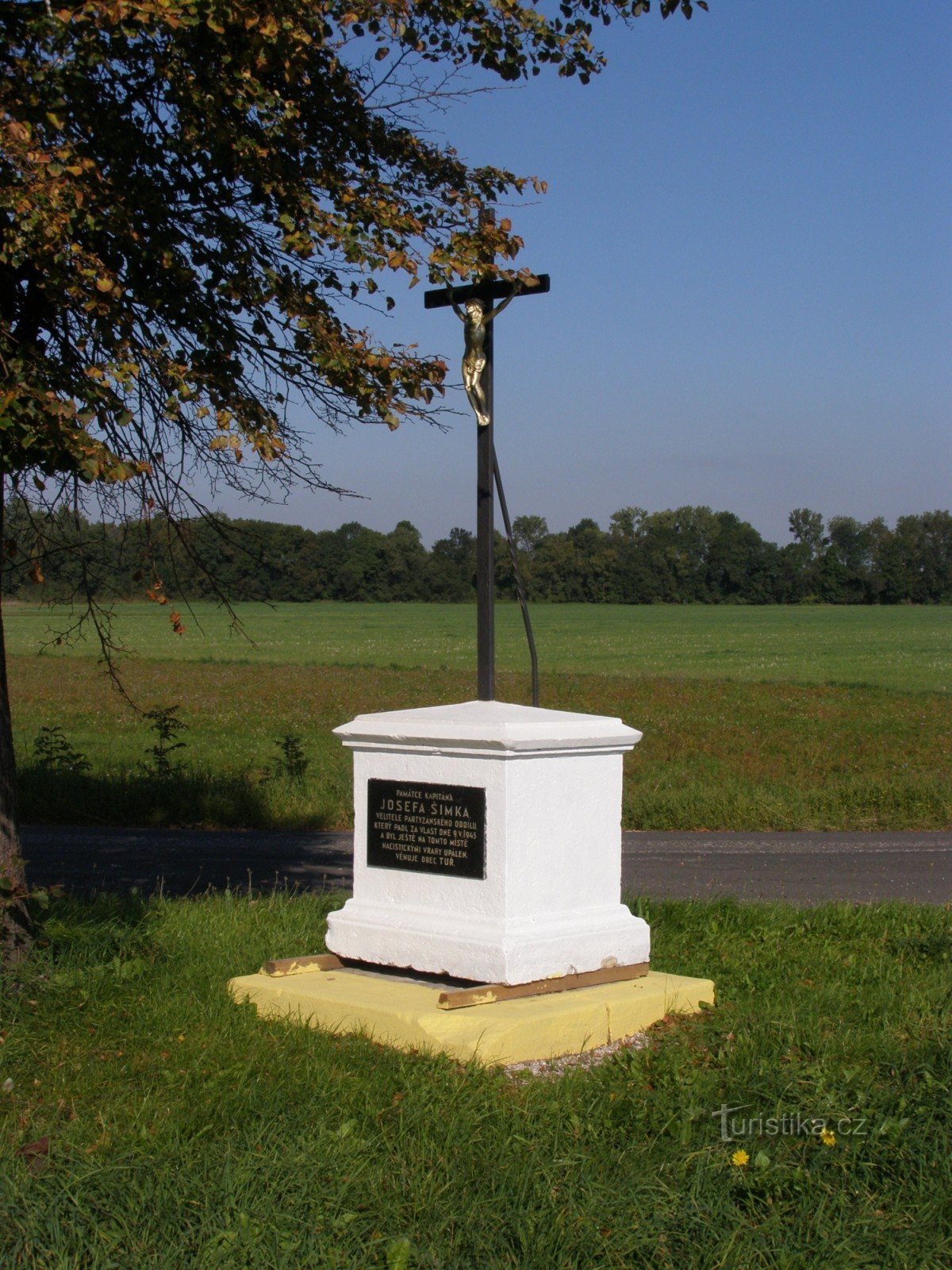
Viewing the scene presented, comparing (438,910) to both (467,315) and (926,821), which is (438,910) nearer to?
(467,315)

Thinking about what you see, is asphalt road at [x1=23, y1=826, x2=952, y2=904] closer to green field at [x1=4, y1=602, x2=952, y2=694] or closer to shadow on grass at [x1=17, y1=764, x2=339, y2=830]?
shadow on grass at [x1=17, y1=764, x2=339, y2=830]

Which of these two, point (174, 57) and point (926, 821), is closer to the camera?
point (174, 57)

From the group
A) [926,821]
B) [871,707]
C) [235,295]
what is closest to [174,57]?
[235,295]

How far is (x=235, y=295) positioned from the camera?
19.8ft

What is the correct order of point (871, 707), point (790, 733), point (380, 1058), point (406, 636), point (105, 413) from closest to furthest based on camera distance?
point (380, 1058) < point (105, 413) < point (790, 733) < point (871, 707) < point (406, 636)

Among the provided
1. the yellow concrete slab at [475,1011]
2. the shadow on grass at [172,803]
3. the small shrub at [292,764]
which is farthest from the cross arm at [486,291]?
the small shrub at [292,764]

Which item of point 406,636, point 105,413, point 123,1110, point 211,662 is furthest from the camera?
point 406,636

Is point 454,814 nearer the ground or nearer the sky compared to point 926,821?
nearer the sky

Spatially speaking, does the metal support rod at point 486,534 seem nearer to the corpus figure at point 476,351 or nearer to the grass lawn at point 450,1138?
the corpus figure at point 476,351

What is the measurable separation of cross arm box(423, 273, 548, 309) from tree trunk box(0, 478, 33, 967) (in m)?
2.17

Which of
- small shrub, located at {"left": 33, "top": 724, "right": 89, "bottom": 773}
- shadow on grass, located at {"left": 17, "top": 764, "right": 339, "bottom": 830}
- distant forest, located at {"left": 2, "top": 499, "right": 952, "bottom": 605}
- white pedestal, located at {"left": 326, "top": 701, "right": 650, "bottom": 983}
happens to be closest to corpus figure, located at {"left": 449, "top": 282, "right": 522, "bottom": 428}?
white pedestal, located at {"left": 326, "top": 701, "right": 650, "bottom": 983}

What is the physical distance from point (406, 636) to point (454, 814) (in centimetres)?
4548

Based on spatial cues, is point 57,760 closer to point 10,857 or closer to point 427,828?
point 10,857

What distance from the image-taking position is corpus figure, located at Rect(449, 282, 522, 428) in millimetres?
5883
